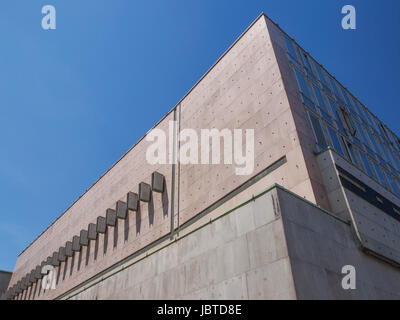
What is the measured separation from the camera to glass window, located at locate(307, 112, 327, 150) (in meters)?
17.5

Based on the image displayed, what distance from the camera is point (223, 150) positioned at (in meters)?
20.0

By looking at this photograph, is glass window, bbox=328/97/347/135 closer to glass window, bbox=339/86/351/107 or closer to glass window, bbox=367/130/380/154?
glass window, bbox=339/86/351/107

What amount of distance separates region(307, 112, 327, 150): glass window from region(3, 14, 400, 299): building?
5.6 inches

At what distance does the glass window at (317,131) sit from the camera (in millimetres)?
17500

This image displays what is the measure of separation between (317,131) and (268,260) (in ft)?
35.5

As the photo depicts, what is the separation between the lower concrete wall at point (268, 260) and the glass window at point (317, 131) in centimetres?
590

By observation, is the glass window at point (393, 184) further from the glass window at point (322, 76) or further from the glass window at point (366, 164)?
the glass window at point (322, 76)

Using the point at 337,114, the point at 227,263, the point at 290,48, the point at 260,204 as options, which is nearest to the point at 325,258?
the point at 260,204

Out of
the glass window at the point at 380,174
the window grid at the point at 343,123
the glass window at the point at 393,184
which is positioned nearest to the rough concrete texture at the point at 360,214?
the window grid at the point at 343,123

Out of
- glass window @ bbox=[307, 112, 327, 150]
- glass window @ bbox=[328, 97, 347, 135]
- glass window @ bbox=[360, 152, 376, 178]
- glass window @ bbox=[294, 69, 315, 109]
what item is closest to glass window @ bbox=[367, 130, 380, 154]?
glass window @ bbox=[360, 152, 376, 178]

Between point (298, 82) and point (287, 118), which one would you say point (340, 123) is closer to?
point (298, 82)

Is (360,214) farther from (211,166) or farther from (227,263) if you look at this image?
(211,166)

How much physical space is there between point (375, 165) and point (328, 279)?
16.8 m

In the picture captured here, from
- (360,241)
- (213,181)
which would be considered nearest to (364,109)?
(213,181)
